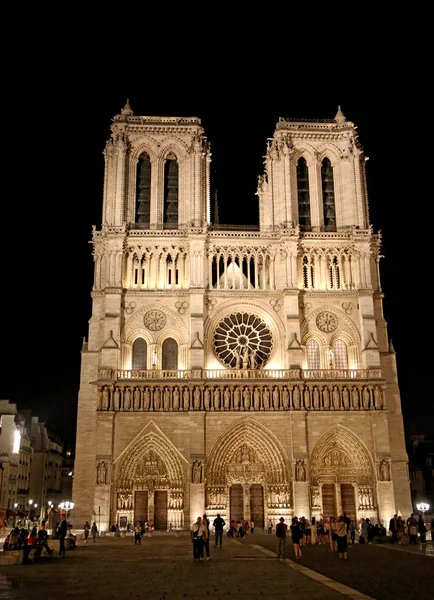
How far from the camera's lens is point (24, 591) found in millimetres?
12453

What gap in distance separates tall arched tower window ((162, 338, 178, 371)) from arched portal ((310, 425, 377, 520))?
937cm

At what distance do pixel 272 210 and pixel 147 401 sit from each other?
15.1m

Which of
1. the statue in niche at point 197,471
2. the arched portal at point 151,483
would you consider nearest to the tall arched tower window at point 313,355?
the statue in niche at point 197,471

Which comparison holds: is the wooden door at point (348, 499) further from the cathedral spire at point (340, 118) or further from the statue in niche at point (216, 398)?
the cathedral spire at point (340, 118)

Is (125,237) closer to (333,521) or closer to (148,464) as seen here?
(148,464)

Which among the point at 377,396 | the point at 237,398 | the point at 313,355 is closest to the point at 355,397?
the point at 377,396

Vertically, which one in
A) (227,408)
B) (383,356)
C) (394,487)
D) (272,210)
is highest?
(272,210)

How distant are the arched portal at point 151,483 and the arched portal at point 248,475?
71.6 inches

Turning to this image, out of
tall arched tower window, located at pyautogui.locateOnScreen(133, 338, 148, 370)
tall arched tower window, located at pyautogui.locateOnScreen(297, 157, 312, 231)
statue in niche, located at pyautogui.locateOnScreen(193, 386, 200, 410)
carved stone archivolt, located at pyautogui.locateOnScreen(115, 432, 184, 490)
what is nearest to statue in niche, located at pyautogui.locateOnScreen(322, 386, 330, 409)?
statue in niche, located at pyautogui.locateOnScreen(193, 386, 200, 410)

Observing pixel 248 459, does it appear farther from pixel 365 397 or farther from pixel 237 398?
pixel 365 397

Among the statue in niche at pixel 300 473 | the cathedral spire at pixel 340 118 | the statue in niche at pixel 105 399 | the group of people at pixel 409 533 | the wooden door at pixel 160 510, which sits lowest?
the group of people at pixel 409 533

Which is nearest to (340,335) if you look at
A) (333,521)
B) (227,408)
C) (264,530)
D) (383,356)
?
(383,356)

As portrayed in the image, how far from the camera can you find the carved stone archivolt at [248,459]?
36.8m

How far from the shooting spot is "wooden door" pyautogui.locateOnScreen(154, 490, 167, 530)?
36.5m
